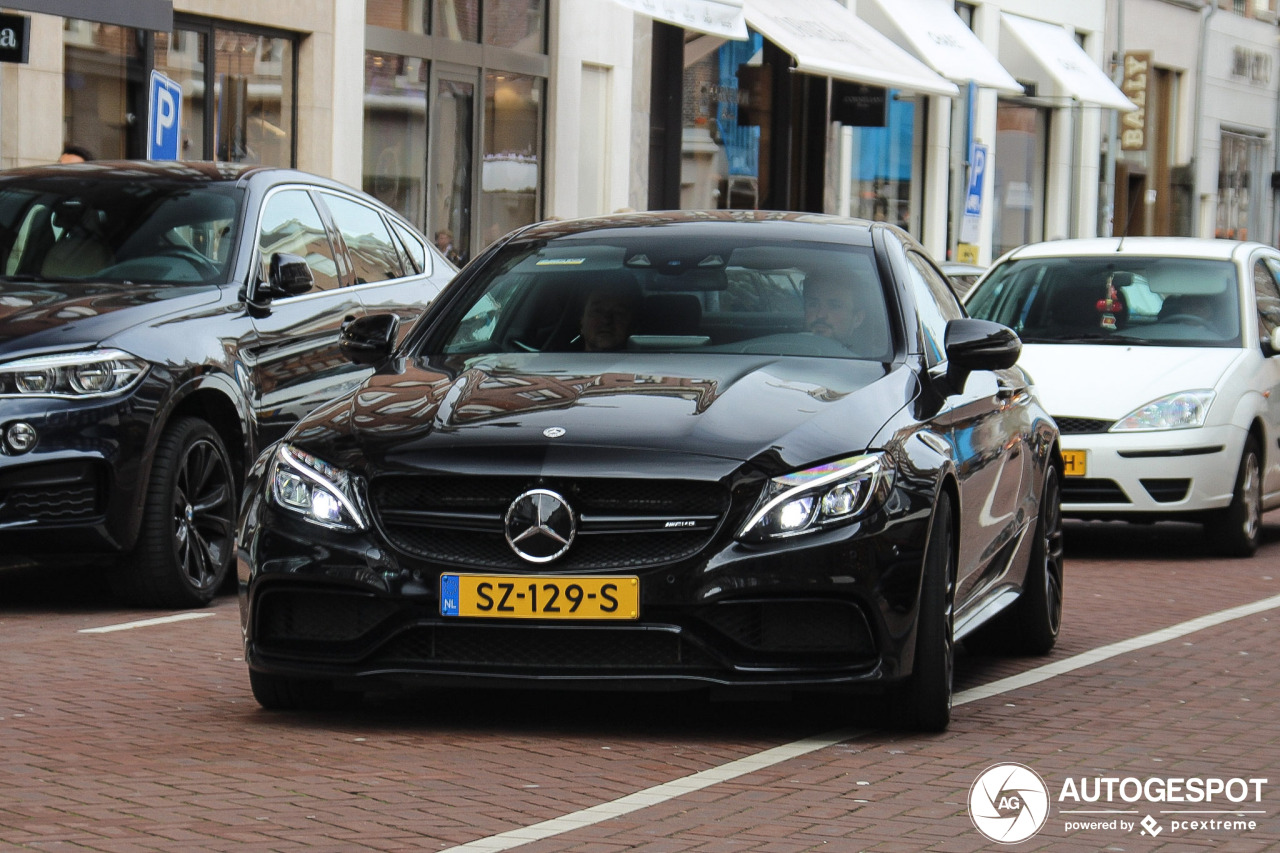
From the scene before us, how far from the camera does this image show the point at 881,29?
113 feet

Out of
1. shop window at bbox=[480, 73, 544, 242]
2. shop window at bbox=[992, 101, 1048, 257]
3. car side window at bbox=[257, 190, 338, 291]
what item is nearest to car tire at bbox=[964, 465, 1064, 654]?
car side window at bbox=[257, 190, 338, 291]

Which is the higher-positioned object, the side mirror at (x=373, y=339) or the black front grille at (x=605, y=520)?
the side mirror at (x=373, y=339)

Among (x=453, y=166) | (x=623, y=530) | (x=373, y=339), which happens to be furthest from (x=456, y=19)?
(x=623, y=530)

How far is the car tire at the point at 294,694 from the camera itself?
6.70 meters

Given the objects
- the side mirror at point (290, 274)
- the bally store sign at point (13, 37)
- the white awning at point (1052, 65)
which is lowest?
the side mirror at point (290, 274)

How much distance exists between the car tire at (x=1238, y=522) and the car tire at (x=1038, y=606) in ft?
13.4

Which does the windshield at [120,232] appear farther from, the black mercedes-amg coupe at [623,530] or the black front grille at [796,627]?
the black front grille at [796,627]

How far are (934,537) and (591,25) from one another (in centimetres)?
2146

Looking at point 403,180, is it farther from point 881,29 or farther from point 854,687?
point 854,687

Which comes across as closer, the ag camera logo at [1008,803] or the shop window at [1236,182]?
the ag camera logo at [1008,803]

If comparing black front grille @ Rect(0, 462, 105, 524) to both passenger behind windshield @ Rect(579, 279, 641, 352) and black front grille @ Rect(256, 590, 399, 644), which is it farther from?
black front grille @ Rect(256, 590, 399, 644)

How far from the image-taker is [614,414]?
6453 millimetres

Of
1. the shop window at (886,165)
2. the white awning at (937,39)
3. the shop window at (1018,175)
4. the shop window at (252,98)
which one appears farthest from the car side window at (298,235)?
the shop window at (1018,175)

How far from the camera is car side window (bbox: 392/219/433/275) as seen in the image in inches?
461
